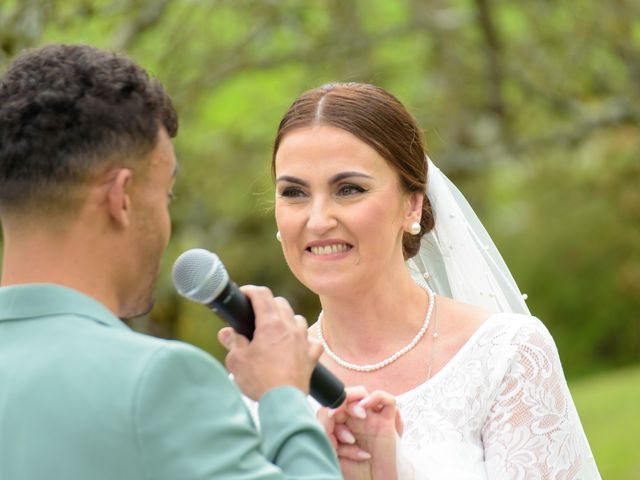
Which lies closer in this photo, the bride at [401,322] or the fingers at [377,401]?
the fingers at [377,401]

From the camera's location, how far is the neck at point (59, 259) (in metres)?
2.62

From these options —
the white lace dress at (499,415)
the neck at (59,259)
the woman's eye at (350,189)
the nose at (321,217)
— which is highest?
the neck at (59,259)

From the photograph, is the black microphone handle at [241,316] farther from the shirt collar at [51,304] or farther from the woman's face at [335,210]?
the woman's face at [335,210]

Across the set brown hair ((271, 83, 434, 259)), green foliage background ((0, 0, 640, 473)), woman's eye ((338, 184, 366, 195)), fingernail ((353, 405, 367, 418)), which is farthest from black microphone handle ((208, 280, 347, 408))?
green foliage background ((0, 0, 640, 473))

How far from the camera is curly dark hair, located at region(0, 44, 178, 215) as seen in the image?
2.62m

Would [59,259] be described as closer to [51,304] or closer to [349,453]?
[51,304]

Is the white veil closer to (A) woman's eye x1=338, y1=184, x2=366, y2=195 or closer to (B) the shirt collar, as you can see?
(A) woman's eye x1=338, y1=184, x2=366, y2=195

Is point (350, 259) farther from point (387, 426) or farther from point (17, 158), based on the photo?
point (17, 158)

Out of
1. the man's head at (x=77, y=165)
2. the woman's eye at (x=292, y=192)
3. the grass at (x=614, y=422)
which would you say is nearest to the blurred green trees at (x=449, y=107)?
the woman's eye at (x=292, y=192)

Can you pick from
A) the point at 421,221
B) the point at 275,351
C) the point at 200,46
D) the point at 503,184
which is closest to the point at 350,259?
the point at 421,221

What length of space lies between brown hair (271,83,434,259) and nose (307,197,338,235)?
299 millimetres

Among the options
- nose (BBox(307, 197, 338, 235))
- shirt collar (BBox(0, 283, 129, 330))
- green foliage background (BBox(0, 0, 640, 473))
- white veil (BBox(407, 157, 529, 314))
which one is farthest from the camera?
green foliage background (BBox(0, 0, 640, 473))

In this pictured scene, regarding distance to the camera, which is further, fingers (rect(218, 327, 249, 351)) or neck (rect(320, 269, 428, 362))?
neck (rect(320, 269, 428, 362))

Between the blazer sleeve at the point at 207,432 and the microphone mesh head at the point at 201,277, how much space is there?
0.70ft
